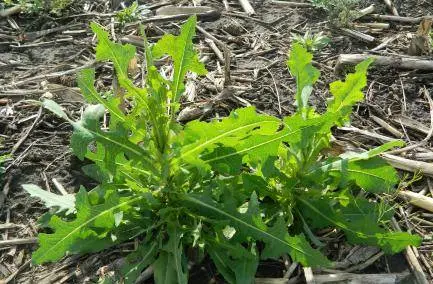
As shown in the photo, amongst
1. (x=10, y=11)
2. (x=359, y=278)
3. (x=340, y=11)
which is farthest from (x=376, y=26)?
(x=10, y=11)

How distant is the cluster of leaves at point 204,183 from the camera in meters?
2.46

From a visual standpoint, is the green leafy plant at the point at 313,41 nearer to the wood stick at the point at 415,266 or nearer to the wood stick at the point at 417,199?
the wood stick at the point at 417,199

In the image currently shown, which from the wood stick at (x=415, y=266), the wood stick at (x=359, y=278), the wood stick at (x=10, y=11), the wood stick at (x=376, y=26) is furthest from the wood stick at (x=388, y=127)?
the wood stick at (x=10, y=11)

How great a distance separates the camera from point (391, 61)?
13.0 feet

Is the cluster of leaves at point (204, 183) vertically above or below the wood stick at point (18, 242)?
above

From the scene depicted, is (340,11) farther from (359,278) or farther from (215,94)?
(359,278)

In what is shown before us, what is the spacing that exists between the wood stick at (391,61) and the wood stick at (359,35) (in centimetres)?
38

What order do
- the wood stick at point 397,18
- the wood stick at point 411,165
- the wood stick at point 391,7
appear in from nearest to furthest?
the wood stick at point 411,165, the wood stick at point 397,18, the wood stick at point 391,7

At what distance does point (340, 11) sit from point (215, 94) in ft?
4.82

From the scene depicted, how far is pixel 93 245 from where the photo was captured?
264 cm

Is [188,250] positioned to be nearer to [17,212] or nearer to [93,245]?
[93,245]

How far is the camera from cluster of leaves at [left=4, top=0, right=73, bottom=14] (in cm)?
461

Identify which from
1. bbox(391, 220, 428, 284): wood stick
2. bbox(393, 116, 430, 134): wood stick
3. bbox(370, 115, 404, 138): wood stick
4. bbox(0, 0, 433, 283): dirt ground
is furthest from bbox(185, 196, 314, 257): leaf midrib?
bbox(393, 116, 430, 134): wood stick

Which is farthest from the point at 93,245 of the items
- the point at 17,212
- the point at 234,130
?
the point at 234,130
